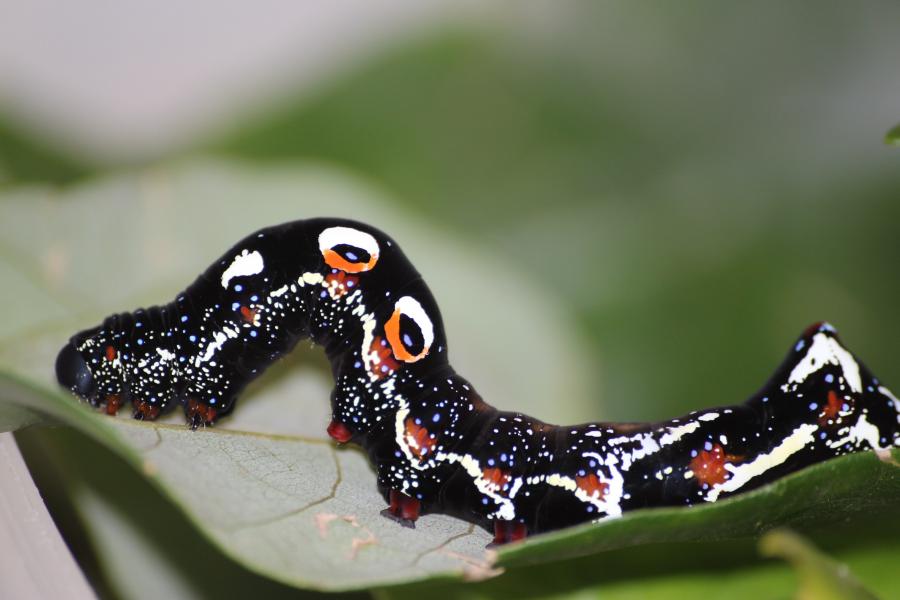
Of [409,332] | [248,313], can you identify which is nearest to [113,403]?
[248,313]

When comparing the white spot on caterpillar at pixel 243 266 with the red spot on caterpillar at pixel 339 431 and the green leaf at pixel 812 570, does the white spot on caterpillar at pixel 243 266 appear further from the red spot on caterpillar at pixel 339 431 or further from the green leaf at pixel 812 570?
the green leaf at pixel 812 570

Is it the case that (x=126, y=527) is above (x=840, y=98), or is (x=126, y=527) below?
below

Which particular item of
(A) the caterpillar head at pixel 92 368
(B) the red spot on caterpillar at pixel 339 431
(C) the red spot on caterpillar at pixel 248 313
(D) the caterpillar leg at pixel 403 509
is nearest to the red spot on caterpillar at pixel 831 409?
(D) the caterpillar leg at pixel 403 509

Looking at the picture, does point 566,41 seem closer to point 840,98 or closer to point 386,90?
point 386,90

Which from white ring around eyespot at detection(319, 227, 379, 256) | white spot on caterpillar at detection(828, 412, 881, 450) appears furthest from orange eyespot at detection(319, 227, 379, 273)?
white spot on caterpillar at detection(828, 412, 881, 450)

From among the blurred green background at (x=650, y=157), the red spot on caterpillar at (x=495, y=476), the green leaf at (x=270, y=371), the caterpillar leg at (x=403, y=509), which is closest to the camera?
the green leaf at (x=270, y=371)

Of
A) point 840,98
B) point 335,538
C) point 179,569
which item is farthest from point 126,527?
point 840,98
